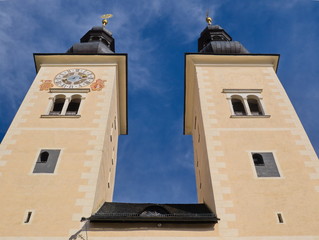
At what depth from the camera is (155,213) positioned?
1205 centimetres

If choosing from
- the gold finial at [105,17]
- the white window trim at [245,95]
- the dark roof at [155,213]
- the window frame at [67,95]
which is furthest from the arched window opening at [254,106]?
the gold finial at [105,17]

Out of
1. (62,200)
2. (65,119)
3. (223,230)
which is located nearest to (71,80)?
(65,119)

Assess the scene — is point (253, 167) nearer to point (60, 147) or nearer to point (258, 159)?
point (258, 159)

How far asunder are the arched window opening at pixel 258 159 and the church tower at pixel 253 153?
38 mm

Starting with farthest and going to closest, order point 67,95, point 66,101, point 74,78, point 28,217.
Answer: point 74,78 → point 67,95 → point 66,101 → point 28,217

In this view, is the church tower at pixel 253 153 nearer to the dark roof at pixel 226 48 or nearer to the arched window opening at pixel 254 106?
the arched window opening at pixel 254 106

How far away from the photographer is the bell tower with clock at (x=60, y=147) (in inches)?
456

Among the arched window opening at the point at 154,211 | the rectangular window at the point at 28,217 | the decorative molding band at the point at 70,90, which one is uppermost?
the decorative molding band at the point at 70,90

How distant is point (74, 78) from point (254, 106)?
9.19m

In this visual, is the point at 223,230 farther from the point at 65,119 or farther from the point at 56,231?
the point at 65,119

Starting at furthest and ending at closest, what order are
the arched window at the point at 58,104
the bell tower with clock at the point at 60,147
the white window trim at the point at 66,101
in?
1. the arched window at the point at 58,104
2. the white window trim at the point at 66,101
3. the bell tower with clock at the point at 60,147

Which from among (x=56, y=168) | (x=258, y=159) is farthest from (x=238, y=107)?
(x=56, y=168)

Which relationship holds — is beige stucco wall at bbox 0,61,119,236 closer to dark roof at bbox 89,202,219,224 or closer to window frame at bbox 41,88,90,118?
window frame at bbox 41,88,90,118

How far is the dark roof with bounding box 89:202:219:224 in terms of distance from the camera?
1133 cm
